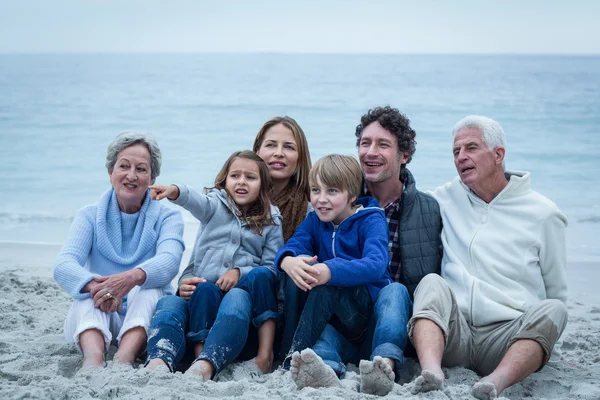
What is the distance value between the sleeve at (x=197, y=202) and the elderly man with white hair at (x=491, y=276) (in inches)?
47.0

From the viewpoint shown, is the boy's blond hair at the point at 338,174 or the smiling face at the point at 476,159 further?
the smiling face at the point at 476,159

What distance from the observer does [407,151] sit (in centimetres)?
418

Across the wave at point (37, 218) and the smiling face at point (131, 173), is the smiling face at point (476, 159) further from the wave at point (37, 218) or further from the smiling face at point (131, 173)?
the wave at point (37, 218)

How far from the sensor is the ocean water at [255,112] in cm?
1249

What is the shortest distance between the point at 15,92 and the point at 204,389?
23938 millimetres

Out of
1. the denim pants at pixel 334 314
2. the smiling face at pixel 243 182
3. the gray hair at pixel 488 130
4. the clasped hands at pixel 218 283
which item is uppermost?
the gray hair at pixel 488 130

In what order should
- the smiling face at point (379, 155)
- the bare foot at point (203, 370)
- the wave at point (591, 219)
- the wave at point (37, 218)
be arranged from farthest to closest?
1. the wave at point (591, 219)
2. the wave at point (37, 218)
3. the smiling face at point (379, 155)
4. the bare foot at point (203, 370)

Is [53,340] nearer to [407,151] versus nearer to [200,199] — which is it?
[200,199]

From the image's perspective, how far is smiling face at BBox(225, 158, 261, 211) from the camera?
3893 millimetres

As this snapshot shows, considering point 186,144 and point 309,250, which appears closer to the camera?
point 309,250

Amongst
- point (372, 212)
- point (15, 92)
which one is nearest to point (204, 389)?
point (372, 212)

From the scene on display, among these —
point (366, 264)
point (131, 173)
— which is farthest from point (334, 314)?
point (131, 173)

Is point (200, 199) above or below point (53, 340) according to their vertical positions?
above

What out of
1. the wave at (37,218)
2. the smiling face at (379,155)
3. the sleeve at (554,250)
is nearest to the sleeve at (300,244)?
the smiling face at (379,155)
